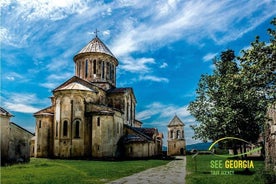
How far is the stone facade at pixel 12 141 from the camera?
1833 centimetres

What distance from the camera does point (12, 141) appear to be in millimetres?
19359

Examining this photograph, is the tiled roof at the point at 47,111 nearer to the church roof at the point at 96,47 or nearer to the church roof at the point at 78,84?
the church roof at the point at 78,84

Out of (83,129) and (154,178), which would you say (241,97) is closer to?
(154,178)

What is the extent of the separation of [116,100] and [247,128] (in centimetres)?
1885

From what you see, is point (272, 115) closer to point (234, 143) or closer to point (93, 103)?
point (234, 143)

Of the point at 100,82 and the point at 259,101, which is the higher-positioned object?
the point at 100,82

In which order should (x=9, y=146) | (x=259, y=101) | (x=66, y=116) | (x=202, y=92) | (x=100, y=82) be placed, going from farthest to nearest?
(x=100, y=82), (x=66, y=116), (x=202, y=92), (x=9, y=146), (x=259, y=101)

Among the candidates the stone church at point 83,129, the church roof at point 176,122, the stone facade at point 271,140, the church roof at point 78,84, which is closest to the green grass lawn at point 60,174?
the stone facade at point 271,140

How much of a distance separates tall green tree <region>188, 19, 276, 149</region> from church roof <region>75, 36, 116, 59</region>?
556 inches

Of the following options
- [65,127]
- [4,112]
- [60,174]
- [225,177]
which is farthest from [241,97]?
[65,127]

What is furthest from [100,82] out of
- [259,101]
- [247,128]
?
[259,101]

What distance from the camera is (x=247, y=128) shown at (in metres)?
19.8

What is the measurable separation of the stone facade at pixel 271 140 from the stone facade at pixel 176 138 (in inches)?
1731

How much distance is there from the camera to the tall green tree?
15023 mm
